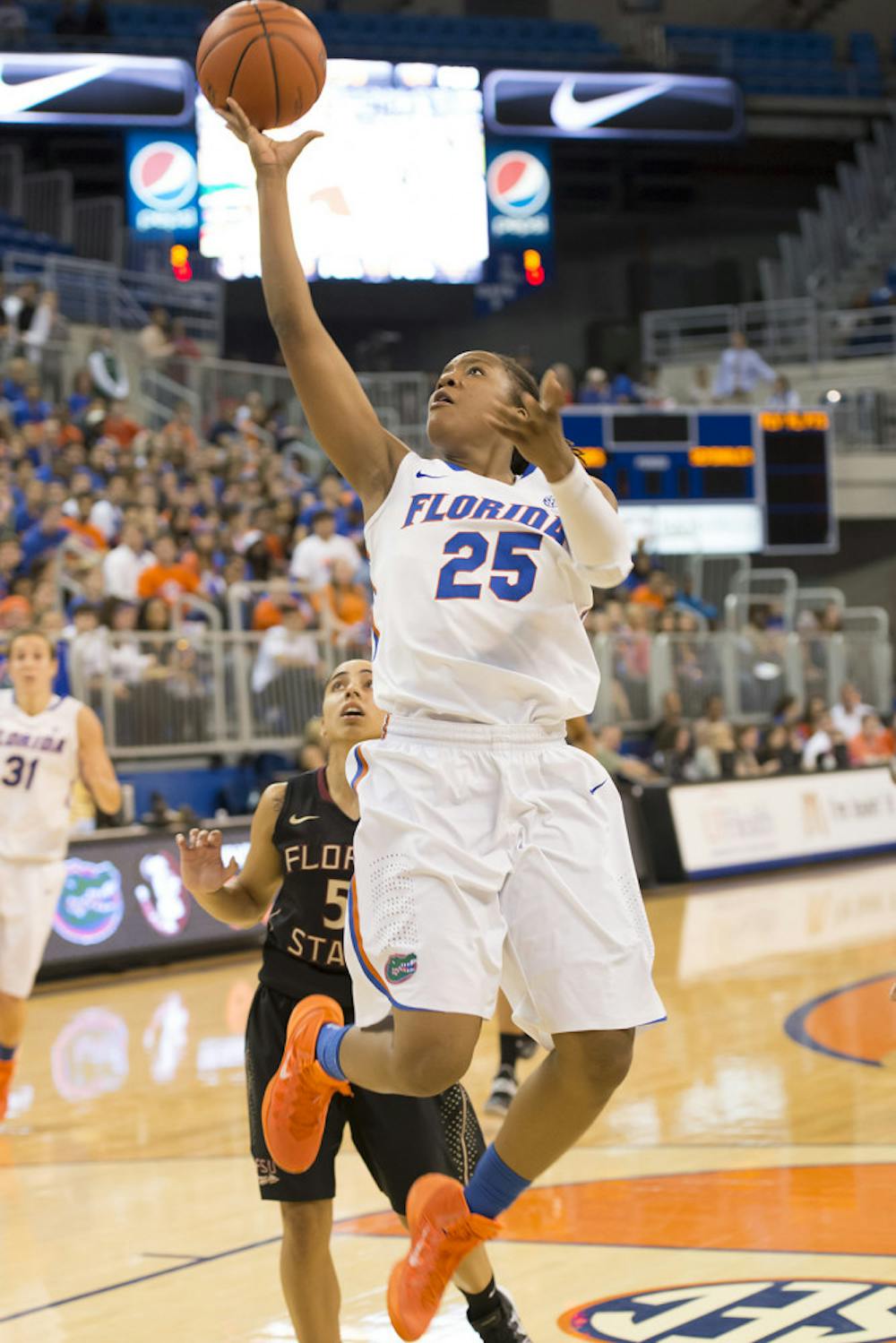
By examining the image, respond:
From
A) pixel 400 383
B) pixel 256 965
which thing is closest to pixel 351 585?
pixel 256 965

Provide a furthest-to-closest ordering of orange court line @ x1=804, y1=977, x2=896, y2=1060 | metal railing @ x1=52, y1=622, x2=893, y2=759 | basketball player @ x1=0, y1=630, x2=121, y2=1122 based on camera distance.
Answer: metal railing @ x1=52, y1=622, x2=893, y2=759 < orange court line @ x1=804, y1=977, x2=896, y2=1060 < basketball player @ x1=0, y1=630, x2=121, y2=1122

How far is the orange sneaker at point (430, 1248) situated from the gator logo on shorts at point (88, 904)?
8.07 metres

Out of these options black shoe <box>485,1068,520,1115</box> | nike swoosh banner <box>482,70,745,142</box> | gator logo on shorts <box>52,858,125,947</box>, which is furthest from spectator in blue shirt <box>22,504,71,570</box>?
nike swoosh banner <box>482,70,745,142</box>

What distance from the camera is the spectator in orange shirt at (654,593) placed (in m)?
20.5

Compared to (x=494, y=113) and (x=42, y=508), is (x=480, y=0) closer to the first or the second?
(x=494, y=113)

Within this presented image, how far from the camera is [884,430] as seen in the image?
27734 mm

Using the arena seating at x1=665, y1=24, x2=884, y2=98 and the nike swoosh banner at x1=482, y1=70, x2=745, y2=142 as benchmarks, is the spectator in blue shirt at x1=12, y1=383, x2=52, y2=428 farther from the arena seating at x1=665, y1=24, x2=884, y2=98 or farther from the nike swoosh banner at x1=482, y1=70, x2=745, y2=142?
the arena seating at x1=665, y1=24, x2=884, y2=98

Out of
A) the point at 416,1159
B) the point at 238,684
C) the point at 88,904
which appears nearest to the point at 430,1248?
the point at 416,1159

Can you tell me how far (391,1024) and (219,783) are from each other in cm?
1111

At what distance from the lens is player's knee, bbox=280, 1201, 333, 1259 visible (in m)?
4.25

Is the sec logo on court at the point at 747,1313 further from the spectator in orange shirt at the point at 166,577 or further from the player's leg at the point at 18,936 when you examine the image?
the spectator in orange shirt at the point at 166,577

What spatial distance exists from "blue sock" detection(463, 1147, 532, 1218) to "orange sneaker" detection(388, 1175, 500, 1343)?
20mm

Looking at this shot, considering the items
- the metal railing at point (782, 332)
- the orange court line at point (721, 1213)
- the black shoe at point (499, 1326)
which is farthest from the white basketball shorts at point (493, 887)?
the metal railing at point (782, 332)

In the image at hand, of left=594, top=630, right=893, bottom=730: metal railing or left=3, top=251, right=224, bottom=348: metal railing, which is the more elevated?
left=3, top=251, right=224, bottom=348: metal railing
